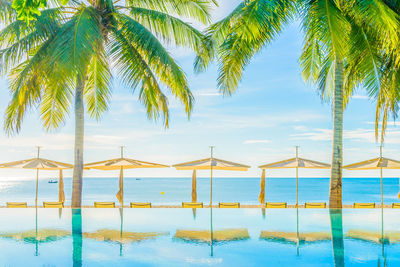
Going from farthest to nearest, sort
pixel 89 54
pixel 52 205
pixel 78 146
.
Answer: pixel 52 205
pixel 78 146
pixel 89 54

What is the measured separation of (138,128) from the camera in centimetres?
6325

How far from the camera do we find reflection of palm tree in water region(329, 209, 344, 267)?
806 centimetres

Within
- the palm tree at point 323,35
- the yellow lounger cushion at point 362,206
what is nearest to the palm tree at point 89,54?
the palm tree at point 323,35

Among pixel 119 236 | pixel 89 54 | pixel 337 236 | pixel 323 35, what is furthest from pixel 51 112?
pixel 337 236

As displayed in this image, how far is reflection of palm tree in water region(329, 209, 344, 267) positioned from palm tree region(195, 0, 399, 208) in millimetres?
1378

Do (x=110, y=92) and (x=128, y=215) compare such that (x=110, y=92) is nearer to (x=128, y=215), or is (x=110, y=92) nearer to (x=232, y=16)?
(x=128, y=215)

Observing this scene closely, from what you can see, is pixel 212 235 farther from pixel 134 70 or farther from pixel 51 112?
pixel 51 112

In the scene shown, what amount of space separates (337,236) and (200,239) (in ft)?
10.5

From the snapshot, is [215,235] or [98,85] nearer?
[215,235]

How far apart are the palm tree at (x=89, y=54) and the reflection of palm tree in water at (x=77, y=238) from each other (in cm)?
329

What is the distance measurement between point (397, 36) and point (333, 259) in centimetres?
689

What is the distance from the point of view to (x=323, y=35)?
12102 mm

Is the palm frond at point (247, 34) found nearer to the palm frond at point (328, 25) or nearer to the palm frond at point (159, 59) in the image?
the palm frond at point (328, 25)

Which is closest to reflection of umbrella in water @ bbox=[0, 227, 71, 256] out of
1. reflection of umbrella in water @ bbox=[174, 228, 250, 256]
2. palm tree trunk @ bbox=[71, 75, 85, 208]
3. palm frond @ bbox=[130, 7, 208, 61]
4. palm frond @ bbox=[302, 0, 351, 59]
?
reflection of umbrella in water @ bbox=[174, 228, 250, 256]
